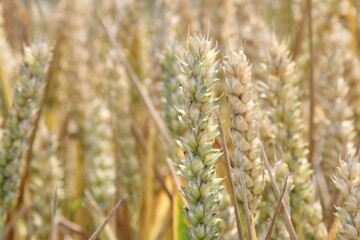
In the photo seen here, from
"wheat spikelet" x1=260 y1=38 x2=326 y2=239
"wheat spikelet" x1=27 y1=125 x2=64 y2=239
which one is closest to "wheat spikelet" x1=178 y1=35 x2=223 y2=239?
"wheat spikelet" x1=260 y1=38 x2=326 y2=239

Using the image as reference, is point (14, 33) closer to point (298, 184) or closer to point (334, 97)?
point (334, 97)

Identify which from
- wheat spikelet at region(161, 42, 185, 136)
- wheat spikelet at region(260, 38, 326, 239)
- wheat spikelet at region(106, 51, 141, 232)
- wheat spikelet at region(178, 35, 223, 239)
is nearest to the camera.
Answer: wheat spikelet at region(178, 35, 223, 239)

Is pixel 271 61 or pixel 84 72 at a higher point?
pixel 84 72

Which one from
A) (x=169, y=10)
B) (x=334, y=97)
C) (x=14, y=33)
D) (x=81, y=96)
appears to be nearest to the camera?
(x=334, y=97)

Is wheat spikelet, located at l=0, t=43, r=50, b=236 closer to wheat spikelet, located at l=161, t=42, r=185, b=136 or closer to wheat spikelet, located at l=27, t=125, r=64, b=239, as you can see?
wheat spikelet, located at l=161, t=42, r=185, b=136

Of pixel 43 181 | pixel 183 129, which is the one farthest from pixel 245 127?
pixel 43 181

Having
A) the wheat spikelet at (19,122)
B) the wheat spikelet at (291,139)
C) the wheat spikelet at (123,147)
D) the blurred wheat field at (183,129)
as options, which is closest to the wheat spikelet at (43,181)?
the blurred wheat field at (183,129)

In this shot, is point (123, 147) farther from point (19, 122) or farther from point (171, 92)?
point (19, 122)

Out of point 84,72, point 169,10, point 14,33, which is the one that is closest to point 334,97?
point 169,10
